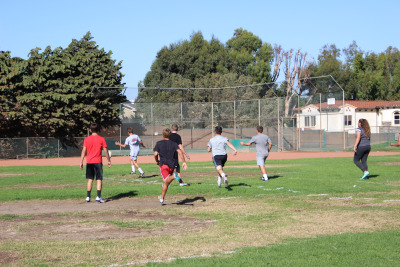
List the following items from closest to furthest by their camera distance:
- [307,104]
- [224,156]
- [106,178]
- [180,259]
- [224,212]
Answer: [180,259], [224,212], [224,156], [106,178], [307,104]

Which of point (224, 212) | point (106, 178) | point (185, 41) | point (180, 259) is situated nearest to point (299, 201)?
point (224, 212)

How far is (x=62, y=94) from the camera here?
43.7 m

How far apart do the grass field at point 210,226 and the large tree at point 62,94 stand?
93.9 ft

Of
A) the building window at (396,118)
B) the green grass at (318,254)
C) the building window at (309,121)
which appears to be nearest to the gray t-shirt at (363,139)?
the green grass at (318,254)

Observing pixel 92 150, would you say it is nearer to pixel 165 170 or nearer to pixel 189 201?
pixel 165 170

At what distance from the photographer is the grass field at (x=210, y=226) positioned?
21.5ft

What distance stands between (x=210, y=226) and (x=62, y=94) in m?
37.3

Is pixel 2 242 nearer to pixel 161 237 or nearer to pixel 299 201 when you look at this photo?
pixel 161 237

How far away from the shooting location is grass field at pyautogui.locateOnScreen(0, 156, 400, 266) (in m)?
6.55

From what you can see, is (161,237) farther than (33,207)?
No

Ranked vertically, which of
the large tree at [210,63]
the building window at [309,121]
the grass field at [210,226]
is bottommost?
the grass field at [210,226]

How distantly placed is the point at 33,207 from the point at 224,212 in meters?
4.84

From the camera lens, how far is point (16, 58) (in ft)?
145

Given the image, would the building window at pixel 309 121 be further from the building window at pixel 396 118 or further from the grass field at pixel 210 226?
the grass field at pixel 210 226
